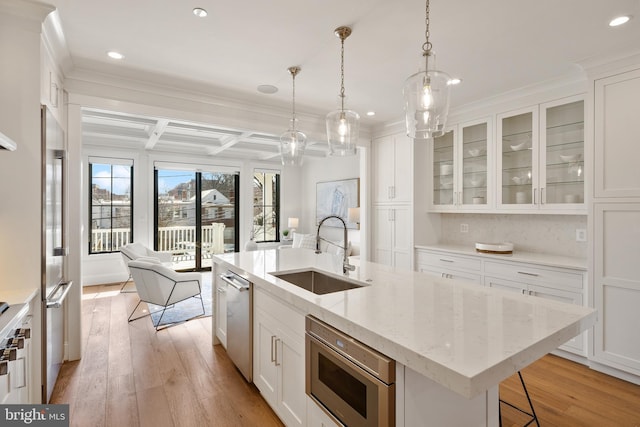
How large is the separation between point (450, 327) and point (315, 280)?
4.35ft

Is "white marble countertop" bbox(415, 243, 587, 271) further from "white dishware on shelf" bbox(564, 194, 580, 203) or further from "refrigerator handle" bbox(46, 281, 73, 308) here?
"refrigerator handle" bbox(46, 281, 73, 308)

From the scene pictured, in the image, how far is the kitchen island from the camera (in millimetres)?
1021

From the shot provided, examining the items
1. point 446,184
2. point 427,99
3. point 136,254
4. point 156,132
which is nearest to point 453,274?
point 446,184

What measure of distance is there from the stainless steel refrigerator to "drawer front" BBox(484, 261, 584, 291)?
3728 millimetres

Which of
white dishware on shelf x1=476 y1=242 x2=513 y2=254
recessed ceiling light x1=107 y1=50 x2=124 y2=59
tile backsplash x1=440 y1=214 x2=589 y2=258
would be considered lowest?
white dishware on shelf x1=476 y1=242 x2=513 y2=254

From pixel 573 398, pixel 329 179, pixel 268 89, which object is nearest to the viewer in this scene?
pixel 573 398

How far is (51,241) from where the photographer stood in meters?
2.14

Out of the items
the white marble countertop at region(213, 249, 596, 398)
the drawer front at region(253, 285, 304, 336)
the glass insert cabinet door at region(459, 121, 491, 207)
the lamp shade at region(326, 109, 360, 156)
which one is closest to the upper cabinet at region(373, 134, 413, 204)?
the glass insert cabinet door at region(459, 121, 491, 207)

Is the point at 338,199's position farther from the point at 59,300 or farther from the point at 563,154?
the point at 59,300

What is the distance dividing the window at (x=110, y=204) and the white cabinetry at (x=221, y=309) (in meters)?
3.81

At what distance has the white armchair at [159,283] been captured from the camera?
362cm

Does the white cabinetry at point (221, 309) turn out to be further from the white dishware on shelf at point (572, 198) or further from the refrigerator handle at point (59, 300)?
the white dishware on shelf at point (572, 198)

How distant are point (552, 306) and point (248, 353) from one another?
1928mm

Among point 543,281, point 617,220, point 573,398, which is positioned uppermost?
point 617,220
